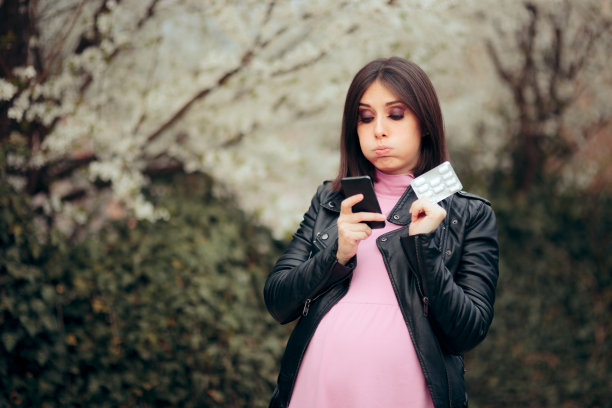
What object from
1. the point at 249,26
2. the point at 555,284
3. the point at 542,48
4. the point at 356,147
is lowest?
the point at 555,284

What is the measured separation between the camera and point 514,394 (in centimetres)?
564

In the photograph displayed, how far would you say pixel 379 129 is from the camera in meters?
1.79

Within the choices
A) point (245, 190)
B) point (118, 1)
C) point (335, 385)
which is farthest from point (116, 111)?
point (335, 385)

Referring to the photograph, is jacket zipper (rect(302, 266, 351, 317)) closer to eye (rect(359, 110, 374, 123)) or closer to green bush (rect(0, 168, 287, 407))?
eye (rect(359, 110, 374, 123))

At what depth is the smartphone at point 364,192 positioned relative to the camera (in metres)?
1.63

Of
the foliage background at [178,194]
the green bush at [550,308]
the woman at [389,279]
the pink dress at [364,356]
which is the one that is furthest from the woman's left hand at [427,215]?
the green bush at [550,308]

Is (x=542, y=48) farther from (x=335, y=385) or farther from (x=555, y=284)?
(x=335, y=385)

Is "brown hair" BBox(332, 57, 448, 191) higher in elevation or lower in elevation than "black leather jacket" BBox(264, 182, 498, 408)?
higher

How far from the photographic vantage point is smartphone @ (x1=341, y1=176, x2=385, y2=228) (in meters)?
1.63

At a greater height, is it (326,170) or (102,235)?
(326,170)

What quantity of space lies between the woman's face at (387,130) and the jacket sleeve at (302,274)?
0.28m

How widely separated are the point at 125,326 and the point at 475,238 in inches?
94.2

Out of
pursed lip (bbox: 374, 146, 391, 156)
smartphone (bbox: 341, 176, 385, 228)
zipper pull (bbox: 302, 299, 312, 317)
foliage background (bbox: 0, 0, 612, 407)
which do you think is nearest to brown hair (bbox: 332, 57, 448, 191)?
pursed lip (bbox: 374, 146, 391, 156)

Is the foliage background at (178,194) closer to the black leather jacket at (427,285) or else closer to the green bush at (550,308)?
the green bush at (550,308)
